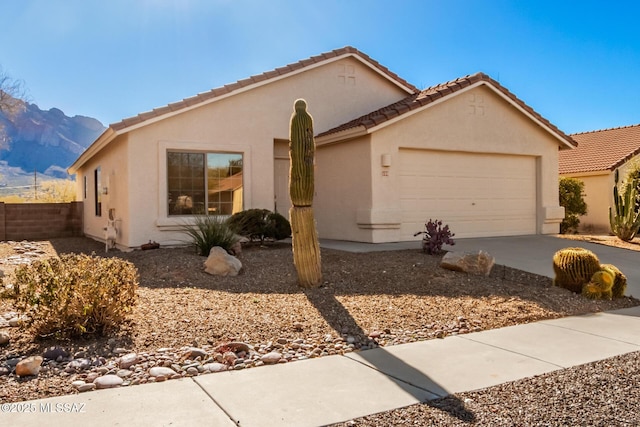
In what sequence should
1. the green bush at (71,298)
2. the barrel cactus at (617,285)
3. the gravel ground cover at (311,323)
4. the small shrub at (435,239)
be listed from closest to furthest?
1. the gravel ground cover at (311,323)
2. the green bush at (71,298)
3. the barrel cactus at (617,285)
4. the small shrub at (435,239)

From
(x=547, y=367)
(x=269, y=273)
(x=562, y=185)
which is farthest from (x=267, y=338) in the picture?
(x=562, y=185)

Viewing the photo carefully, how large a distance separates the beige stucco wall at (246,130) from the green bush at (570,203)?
7629 mm

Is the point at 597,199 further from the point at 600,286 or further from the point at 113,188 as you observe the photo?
the point at 113,188

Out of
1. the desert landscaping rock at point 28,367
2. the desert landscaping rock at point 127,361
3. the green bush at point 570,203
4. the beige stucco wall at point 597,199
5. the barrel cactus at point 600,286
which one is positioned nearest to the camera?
the desert landscaping rock at point 28,367

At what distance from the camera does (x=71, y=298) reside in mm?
5355

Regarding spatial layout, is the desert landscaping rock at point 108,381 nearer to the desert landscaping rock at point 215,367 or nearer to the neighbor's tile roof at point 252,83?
the desert landscaping rock at point 215,367

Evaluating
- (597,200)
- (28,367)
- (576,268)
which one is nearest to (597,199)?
(597,200)

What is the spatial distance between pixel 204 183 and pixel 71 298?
815cm

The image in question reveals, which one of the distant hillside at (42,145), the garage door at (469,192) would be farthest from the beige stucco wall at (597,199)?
the distant hillside at (42,145)

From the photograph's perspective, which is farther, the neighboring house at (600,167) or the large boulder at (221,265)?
the neighboring house at (600,167)

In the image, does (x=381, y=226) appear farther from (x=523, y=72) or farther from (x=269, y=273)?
(x=523, y=72)

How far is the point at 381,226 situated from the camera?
504 inches

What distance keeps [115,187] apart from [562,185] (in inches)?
598

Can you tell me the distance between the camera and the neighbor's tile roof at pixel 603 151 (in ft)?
70.0
